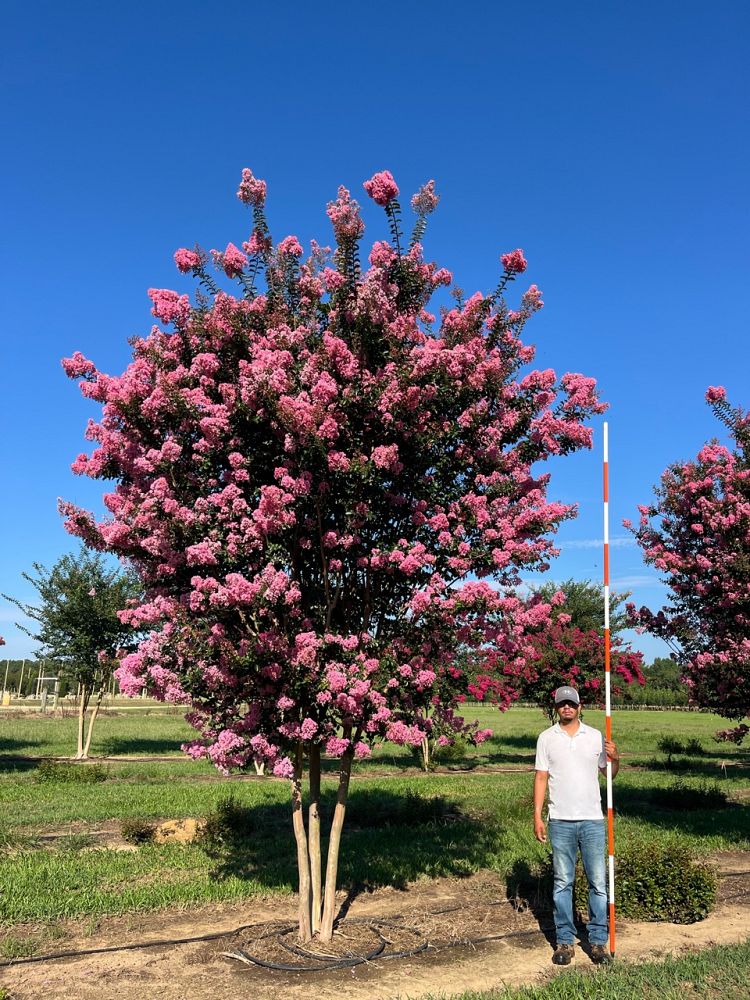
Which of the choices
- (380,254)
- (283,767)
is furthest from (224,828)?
(380,254)

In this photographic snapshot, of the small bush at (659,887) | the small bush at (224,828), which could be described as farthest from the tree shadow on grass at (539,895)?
the small bush at (224,828)

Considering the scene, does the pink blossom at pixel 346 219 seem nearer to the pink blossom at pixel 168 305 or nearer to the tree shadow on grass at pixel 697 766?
the pink blossom at pixel 168 305

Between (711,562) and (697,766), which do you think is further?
(697,766)

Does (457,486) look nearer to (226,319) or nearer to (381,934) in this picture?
(226,319)

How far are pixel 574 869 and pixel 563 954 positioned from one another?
2.11 ft

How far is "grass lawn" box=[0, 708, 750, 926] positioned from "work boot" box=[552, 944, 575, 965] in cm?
319

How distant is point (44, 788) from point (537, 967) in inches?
555

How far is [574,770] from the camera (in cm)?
646

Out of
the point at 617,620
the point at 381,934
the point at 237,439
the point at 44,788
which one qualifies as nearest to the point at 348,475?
the point at 237,439

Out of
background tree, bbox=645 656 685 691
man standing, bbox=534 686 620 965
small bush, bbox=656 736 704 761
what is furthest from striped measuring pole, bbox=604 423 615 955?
background tree, bbox=645 656 685 691

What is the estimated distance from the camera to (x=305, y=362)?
6578 millimetres

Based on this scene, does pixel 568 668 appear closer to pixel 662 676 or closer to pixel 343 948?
pixel 343 948

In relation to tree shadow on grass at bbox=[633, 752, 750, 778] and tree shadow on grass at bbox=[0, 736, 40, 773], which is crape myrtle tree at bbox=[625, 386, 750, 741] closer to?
tree shadow on grass at bbox=[633, 752, 750, 778]

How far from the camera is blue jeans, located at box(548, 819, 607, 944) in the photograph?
20.5ft
